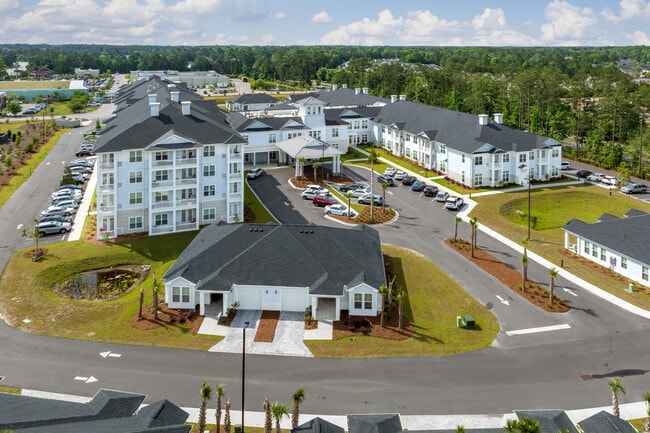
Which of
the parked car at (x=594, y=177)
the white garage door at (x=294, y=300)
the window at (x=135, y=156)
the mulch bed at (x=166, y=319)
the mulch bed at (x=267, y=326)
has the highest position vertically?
the window at (x=135, y=156)

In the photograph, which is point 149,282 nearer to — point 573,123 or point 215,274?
point 215,274

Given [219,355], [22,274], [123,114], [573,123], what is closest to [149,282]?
[22,274]

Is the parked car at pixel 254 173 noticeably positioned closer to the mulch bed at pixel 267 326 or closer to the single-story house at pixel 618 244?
the mulch bed at pixel 267 326

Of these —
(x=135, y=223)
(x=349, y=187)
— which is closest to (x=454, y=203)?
(x=349, y=187)

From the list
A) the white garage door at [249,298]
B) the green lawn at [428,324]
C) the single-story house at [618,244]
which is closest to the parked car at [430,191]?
the single-story house at [618,244]

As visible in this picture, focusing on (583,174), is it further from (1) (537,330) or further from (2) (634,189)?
(1) (537,330)
